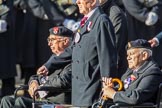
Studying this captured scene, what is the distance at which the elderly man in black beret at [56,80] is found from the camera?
Answer: 7379mm

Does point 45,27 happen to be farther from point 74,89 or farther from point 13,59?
point 74,89

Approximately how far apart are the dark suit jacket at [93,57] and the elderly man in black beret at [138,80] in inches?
6.7

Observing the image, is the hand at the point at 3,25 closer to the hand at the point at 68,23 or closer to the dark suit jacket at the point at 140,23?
the hand at the point at 68,23

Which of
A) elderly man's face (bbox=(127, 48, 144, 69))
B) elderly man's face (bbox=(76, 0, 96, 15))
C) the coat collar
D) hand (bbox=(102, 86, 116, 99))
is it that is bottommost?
hand (bbox=(102, 86, 116, 99))

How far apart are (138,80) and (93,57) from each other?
44 cm

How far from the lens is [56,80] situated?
7457 millimetres

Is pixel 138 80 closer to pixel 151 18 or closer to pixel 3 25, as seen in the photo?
pixel 3 25

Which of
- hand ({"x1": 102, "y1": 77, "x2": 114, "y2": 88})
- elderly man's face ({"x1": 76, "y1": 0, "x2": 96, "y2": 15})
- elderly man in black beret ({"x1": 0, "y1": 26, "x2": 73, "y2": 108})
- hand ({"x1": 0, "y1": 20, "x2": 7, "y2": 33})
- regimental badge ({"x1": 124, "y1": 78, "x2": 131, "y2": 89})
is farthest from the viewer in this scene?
hand ({"x1": 0, "y1": 20, "x2": 7, "y2": 33})

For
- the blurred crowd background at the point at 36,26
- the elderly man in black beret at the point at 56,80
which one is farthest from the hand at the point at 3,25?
the elderly man in black beret at the point at 56,80

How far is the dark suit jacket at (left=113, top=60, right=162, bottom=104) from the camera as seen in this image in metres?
6.56

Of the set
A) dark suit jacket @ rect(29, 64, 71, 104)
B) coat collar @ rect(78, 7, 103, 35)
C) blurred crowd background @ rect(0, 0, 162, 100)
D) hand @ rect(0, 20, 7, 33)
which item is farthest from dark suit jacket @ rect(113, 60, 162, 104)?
blurred crowd background @ rect(0, 0, 162, 100)

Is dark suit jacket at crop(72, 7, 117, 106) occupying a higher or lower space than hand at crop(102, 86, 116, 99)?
higher

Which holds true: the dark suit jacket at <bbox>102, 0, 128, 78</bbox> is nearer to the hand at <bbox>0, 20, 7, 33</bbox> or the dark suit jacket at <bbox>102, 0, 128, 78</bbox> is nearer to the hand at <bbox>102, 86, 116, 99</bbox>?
the hand at <bbox>102, 86, 116, 99</bbox>

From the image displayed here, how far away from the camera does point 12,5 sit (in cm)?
1065
